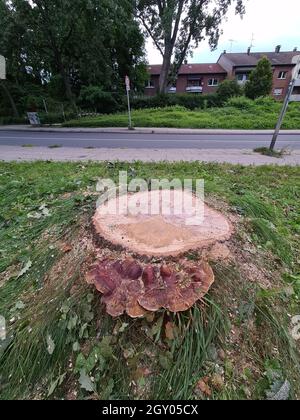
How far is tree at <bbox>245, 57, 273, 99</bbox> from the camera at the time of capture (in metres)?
22.3

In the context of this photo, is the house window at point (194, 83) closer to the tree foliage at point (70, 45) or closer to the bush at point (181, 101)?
the tree foliage at point (70, 45)

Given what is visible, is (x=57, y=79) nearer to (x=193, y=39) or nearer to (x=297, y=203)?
(x=193, y=39)

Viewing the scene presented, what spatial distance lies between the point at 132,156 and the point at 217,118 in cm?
1117

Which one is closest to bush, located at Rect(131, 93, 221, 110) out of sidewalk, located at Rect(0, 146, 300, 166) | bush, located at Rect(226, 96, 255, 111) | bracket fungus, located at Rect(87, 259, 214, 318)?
bush, located at Rect(226, 96, 255, 111)

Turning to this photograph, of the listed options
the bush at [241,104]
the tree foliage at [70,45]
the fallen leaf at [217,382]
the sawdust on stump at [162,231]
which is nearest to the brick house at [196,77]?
the tree foliage at [70,45]

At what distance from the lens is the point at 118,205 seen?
266 cm

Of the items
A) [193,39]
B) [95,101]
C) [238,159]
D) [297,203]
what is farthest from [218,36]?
[297,203]

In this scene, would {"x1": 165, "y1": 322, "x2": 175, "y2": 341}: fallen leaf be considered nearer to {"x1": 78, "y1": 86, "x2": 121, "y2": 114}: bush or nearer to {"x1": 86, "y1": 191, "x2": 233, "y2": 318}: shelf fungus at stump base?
{"x1": 86, "y1": 191, "x2": 233, "y2": 318}: shelf fungus at stump base

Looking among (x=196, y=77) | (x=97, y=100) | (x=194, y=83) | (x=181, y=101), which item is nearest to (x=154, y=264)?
(x=97, y=100)

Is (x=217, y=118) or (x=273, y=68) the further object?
(x=273, y=68)

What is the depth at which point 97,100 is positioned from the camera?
19.5 m

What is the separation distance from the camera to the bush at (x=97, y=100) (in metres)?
18.7
